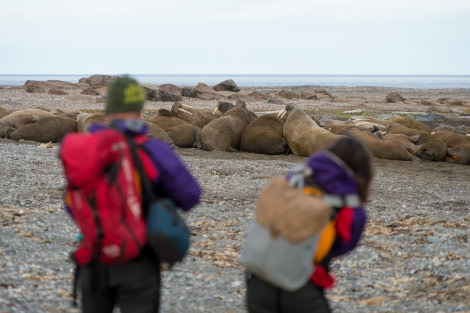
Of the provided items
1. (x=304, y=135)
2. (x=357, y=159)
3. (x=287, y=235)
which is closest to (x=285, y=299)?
(x=287, y=235)

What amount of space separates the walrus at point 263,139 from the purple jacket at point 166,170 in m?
13.4

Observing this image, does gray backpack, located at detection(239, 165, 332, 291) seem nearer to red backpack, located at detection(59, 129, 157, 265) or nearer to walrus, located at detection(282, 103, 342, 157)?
red backpack, located at detection(59, 129, 157, 265)

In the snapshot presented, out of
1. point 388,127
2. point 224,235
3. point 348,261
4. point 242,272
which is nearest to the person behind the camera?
point 242,272

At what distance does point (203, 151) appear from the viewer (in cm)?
1675

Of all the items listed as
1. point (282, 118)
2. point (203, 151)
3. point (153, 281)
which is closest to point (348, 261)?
point (153, 281)

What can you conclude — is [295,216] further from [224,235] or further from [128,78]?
[224,235]

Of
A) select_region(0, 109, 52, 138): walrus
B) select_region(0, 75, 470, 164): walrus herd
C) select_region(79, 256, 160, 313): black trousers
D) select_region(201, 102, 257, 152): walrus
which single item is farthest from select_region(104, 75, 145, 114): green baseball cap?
select_region(0, 109, 52, 138): walrus

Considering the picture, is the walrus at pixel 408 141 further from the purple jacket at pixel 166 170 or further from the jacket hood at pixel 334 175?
the purple jacket at pixel 166 170

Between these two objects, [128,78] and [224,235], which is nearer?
[128,78]

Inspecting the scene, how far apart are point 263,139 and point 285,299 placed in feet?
44.5

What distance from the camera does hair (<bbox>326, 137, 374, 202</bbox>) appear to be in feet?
11.1

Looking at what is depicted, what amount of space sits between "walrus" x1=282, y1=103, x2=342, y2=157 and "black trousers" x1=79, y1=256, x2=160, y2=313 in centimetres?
1290

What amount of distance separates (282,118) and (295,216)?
50.6 ft

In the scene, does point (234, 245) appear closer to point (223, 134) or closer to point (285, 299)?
point (285, 299)
